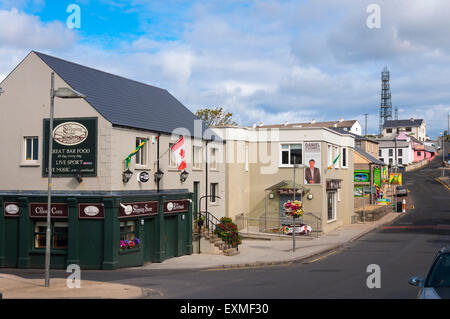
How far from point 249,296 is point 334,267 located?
329 inches

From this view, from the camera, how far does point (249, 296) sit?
14539 millimetres

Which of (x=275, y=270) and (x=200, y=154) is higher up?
(x=200, y=154)

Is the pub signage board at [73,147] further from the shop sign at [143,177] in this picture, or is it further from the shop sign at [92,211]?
the shop sign at [143,177]

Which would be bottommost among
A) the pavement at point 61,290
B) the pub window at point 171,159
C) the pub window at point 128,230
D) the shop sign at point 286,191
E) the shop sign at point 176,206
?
the pavement at point 61,290

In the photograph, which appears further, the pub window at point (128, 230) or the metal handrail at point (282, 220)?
the metal handrail at point (282, 220)

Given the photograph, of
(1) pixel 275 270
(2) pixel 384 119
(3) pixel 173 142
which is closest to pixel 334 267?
(1) pixel 275 270

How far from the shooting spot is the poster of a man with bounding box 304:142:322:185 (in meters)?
37.6

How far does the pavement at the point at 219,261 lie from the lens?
15.0 metres

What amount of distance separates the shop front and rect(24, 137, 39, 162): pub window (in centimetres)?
184

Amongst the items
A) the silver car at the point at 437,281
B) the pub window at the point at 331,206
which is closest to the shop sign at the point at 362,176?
the pub window at the point at 331,206

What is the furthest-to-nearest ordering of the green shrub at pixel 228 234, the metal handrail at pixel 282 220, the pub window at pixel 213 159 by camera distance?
the metal handrail at pixel 282 220, the pub window at pixel 213 159, the green shrub at pixel 228 234

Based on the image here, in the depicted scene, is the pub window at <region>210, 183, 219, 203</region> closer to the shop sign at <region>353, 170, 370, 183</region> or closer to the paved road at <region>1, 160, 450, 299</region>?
the paved road at <region>1, 160, 450, 299</region>

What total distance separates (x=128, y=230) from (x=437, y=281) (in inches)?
615
